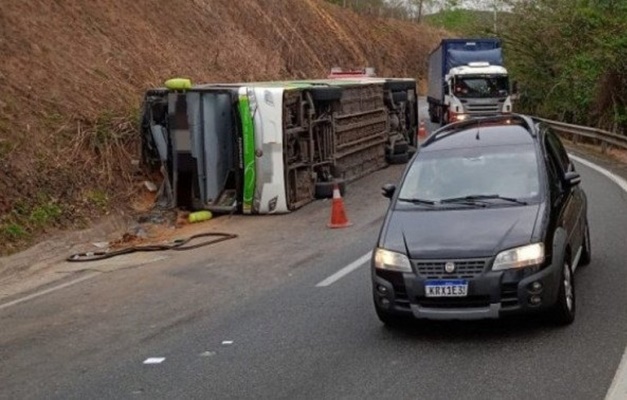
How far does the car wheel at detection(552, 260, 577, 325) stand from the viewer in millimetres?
6961

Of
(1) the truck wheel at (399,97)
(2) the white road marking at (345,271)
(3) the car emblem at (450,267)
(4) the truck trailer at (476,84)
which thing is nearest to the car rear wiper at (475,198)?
(3) the car emblem at (450,267)

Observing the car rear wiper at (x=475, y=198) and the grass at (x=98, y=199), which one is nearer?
the car rear wiper at (x=475, y=198)

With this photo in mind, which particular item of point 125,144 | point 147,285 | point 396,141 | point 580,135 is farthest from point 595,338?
point 580,135

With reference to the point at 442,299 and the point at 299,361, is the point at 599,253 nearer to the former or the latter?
the point at 442,299

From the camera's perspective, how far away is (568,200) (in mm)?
8188

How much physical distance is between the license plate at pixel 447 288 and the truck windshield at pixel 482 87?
960 inches

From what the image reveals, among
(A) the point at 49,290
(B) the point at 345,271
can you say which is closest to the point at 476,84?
(B) the point at 345,271

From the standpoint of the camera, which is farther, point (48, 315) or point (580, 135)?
point (580, 135)

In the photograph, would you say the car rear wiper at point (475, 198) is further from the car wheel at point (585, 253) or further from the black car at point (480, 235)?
the car wheel at point (585, 253)

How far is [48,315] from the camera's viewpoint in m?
9.02

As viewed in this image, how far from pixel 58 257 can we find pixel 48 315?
11.3 feet

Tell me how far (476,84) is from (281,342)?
24.6m

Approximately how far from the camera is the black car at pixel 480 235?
264 inches

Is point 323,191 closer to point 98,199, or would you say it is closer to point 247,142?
point 247,142
